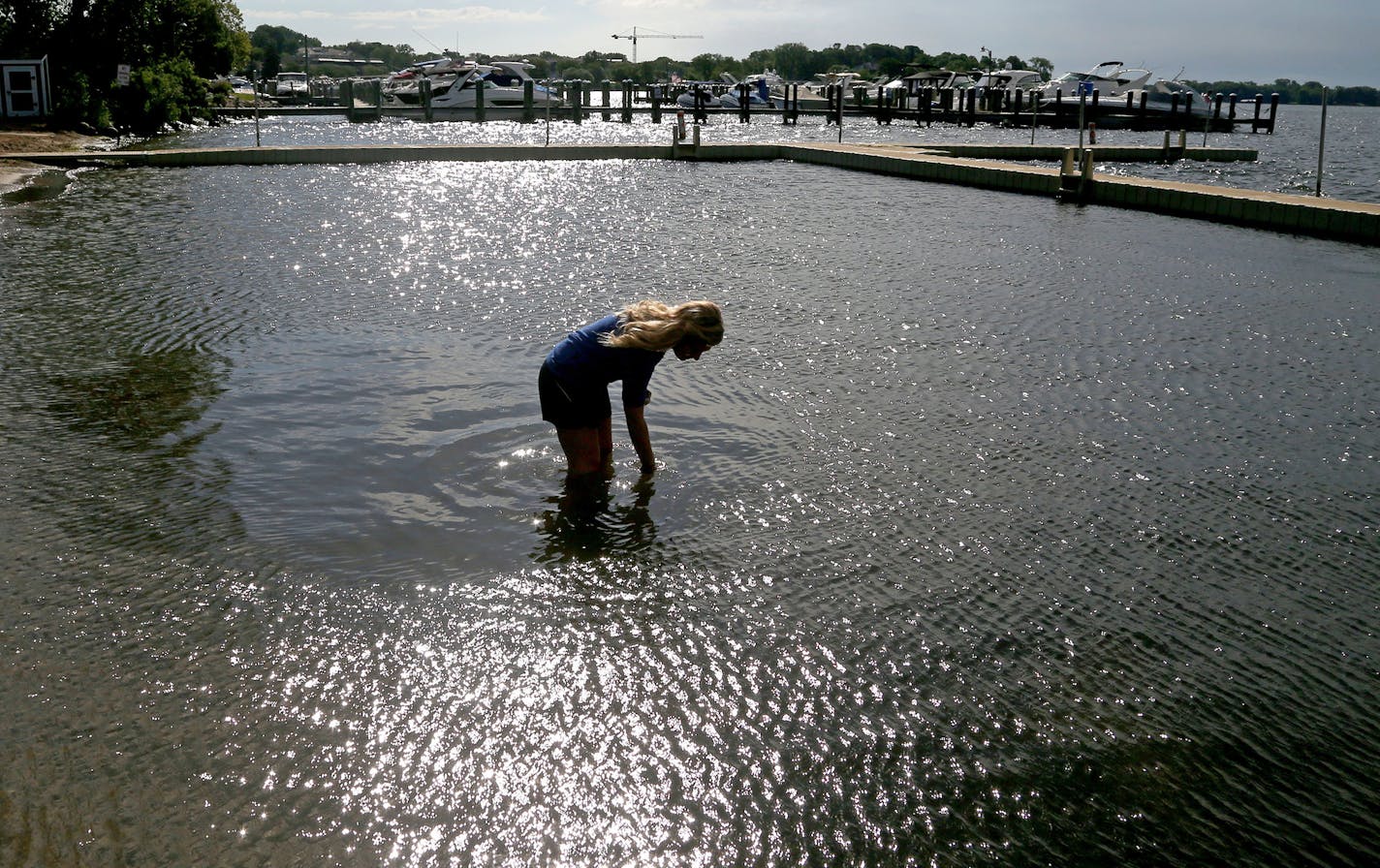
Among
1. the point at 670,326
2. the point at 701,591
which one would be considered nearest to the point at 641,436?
the point at 670,326

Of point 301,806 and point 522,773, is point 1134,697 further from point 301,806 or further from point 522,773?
point 301,806

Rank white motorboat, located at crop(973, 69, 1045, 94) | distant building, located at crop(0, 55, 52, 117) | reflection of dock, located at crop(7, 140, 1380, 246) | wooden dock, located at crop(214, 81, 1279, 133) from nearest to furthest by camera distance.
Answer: reflection of dock, located at crop(7, 140, 1380, 246), distant building, located at crop(0, 55, 52, 117), wooden dock, located at crop(214, 81, 1279, 133), white motorboat, located at crop(973, 69, 1045, 94)

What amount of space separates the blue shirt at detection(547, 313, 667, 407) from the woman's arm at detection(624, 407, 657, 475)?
0.25 ft

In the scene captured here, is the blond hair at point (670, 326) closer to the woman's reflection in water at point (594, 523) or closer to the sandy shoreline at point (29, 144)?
the woman's reflection in water at point (594, 523)

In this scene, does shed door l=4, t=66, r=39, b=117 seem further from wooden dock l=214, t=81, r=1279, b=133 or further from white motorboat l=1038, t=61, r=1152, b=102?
white motorboat l=1038, t=61, r=1152, b=102

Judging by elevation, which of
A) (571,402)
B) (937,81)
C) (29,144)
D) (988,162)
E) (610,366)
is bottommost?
(571,402)

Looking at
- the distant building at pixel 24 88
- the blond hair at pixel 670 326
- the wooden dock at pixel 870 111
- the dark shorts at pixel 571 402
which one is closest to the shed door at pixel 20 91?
the distant building at pixel 24 88

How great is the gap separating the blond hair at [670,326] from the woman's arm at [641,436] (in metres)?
0.47

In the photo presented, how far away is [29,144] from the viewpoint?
27.2 m

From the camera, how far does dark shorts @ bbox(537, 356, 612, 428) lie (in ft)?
19.1

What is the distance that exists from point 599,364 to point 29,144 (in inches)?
1057

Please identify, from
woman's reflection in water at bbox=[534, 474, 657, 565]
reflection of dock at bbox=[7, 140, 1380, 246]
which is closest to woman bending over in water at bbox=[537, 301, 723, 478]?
woman's reflection in water at bbox=[534, 474, 657, 565]

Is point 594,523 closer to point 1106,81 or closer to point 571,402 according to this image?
point 571,402

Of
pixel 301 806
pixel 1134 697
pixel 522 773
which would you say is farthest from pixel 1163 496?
pixel 301 806
